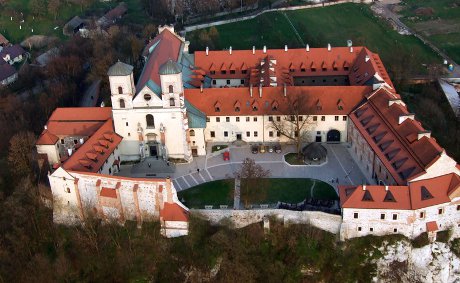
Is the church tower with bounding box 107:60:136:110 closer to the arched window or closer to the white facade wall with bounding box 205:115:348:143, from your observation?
the arched window

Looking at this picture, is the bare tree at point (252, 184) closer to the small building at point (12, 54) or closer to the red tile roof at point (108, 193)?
the red tile roof at point (108, 193)

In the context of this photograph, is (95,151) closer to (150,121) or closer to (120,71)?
(150,121)

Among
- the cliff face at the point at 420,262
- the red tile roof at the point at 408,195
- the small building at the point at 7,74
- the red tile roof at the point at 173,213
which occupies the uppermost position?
the red tile roof at the point at 408,195

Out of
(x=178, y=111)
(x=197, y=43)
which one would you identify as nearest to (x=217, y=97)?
(x=178, y=111)

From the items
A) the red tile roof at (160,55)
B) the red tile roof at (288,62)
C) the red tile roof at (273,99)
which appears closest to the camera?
the red tile roof at (160,55)

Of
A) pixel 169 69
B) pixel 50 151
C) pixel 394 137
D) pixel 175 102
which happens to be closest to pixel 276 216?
pixel 394 137

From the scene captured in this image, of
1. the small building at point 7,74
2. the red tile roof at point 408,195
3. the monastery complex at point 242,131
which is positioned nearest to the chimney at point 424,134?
the monastery complex at point 242,131

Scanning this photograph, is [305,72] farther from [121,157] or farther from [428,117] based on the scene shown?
[121,157]
